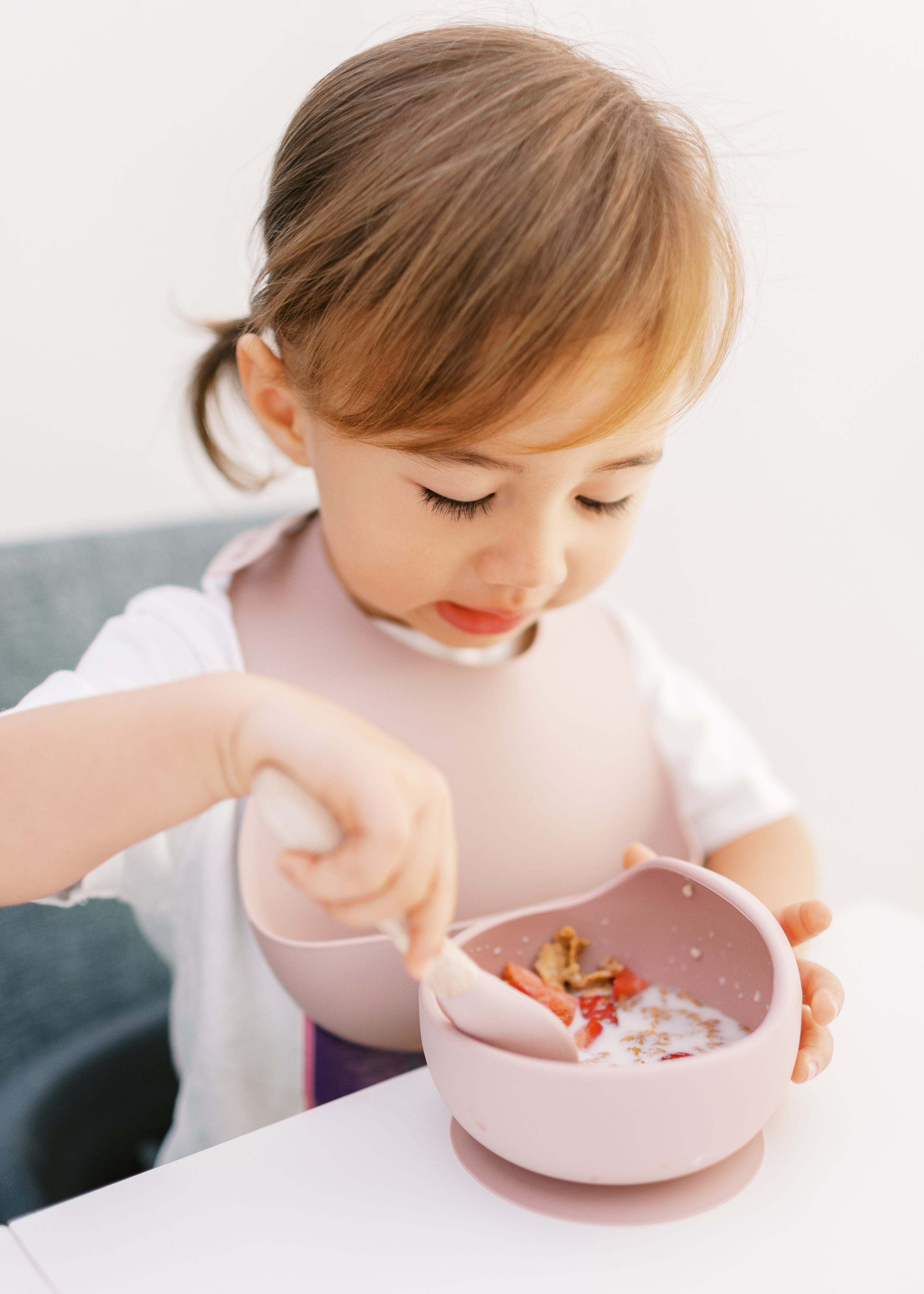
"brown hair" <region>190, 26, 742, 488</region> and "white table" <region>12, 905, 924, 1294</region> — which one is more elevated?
"brown hair" <region>190, 26, 742, 488</region>

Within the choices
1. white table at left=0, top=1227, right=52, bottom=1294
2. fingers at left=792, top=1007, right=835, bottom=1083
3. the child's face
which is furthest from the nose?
white table at left=0, top=1227, right=52, bottom=1294

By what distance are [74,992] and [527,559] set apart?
1.90 ft

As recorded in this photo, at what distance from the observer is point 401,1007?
59 cm

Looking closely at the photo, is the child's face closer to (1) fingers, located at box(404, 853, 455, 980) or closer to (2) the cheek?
(2) the cheek

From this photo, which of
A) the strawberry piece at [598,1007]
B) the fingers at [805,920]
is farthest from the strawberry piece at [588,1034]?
the fingers at [805,920]

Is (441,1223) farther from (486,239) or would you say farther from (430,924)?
(486,239)

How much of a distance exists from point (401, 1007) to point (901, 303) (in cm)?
106

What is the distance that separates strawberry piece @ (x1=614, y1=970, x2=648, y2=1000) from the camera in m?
0.53

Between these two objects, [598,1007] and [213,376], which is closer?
[598,1007]

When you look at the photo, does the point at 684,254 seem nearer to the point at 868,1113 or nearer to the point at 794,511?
the point at 868,1113

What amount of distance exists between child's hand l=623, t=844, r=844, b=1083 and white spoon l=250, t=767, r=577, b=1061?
0.34 ft

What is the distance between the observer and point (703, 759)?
784mm

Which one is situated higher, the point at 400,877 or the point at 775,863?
the point at 400,877

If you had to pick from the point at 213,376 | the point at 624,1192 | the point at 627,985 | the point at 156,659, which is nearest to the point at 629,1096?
the point at 624,1192
